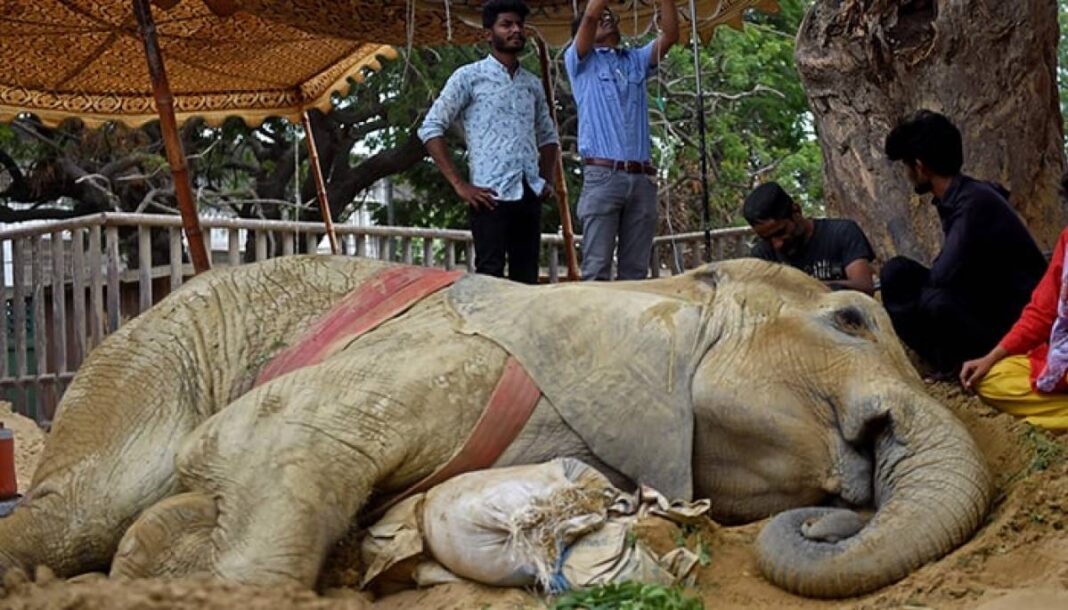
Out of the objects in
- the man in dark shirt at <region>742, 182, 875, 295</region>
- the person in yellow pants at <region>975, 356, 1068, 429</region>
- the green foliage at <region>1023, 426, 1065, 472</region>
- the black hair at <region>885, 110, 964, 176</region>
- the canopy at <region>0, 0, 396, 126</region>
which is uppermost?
the canopy at <region>0, 0, 396, 126</region>

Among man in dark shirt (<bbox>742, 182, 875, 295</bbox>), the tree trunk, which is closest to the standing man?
the tree trunk

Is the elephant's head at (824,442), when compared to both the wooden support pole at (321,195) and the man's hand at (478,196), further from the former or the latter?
the wooden support pole at (321,195)

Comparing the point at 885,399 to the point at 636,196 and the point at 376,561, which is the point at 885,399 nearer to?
the point at 376,561

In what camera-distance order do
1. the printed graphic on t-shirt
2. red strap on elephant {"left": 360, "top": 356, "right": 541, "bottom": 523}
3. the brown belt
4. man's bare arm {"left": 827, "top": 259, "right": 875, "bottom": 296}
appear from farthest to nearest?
the brown belt
the printed graphic on t-shirt
man's bare arm {"left": 827, "top": 259, "right": 875, "bottom": 296}
red strap on elephant {"left": 360, "top": 356, "right": 541, "bottom": 523}

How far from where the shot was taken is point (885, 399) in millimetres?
4266

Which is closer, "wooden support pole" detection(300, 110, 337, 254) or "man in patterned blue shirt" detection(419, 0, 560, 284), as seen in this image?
"man in patterned blue shirt" detection(419, 0, 560, 284)

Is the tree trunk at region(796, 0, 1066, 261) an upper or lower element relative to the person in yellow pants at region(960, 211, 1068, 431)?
upper

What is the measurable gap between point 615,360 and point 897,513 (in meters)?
0.96

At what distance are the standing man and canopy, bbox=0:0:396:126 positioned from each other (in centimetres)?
190

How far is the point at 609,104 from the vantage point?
7582mm

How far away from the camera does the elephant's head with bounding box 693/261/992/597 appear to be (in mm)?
3898

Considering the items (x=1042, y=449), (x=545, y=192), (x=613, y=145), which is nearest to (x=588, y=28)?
(x=613, y=145)

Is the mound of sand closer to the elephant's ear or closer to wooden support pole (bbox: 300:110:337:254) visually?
wooden support pole (bbox: 300:110:337:254)

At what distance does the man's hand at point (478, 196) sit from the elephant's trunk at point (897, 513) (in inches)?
129
